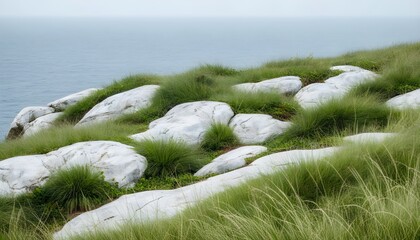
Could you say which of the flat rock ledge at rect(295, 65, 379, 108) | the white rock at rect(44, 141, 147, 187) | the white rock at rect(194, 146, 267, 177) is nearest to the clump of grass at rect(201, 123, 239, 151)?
the white rock at rect(194, 146, 267, 177)

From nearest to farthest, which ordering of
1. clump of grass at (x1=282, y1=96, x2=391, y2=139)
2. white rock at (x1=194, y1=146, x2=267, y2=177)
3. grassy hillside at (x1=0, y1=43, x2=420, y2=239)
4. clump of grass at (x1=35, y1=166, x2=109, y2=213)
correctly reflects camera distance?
grassy hillside at (x1=0, y1=43, x2=420, y2=239) → clump of grass at (x1=35, y1=166, x2=109, y2=213) → white rock at (x1=194, y1=146, x2=267, y2=177) → clump of grass at (x1=282, y1=96, x2=391, y2=139)

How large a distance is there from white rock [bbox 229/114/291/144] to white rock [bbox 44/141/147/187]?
2157 millimetres

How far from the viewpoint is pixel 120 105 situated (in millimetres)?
12062

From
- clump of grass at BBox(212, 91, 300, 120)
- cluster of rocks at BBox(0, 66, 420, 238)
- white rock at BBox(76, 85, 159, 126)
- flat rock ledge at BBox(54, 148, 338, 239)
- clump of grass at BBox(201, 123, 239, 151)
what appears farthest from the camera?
white rock at BBox(76, 85, 159, 126)

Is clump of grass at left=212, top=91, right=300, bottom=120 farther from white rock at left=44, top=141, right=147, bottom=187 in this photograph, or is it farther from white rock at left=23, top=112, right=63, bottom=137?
white rock at left=23, top=112, right=63, bottom=137

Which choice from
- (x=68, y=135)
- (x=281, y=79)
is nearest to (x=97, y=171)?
(x=68, y=135)

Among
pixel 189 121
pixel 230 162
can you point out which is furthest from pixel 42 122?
pixel 230 162

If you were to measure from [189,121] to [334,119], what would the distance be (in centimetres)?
272

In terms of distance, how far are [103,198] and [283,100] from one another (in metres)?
5.08

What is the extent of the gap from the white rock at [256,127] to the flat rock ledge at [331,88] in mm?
1272

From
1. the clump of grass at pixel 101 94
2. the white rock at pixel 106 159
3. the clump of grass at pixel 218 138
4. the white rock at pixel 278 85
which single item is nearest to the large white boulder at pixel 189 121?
the clump of grass at pixel 218 138

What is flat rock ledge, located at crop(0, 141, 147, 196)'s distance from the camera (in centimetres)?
660

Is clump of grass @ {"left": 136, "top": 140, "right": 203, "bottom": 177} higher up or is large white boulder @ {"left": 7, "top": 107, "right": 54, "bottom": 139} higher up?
clump of grass @ {"left": 136, "top": 140, "right": 203, "bottom": 177}

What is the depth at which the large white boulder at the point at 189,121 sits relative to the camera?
331 inches
